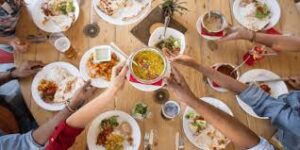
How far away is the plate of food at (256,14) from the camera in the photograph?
2.26 meters

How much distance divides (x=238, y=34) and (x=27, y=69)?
3.82 ft

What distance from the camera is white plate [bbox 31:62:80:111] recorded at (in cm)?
202

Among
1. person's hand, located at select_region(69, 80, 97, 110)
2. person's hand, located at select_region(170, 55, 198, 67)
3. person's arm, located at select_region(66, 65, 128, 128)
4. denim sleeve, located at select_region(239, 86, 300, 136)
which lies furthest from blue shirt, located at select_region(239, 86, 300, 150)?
person's hand, located at select_region(69, 80, 97, 110)

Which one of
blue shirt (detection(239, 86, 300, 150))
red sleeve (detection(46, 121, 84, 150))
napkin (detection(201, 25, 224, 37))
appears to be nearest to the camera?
red sleeve (detection(46, 121, 84, 150))

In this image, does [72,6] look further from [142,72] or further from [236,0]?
[236,0]

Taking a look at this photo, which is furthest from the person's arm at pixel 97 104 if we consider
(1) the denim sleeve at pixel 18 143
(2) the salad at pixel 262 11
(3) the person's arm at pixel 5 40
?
(2) the salad at pixel 262 11

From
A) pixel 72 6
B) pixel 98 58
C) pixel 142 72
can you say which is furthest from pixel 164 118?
pixel 72 6

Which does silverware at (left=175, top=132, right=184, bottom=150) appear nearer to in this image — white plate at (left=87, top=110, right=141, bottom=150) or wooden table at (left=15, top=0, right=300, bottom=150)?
wooden table at (left=15, top=0, right=300, bottom=150)

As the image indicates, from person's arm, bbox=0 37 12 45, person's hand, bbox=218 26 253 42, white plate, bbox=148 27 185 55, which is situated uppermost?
person's hand, bbox=218 26 253 42

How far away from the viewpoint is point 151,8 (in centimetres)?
223

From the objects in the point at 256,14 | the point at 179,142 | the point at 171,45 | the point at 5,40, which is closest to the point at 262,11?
the point at 256,14

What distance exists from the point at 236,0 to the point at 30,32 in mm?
1197

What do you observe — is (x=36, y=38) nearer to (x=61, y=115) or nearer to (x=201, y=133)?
(x=61, y=115)

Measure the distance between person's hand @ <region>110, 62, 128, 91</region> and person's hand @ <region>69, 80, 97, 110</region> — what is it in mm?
180
